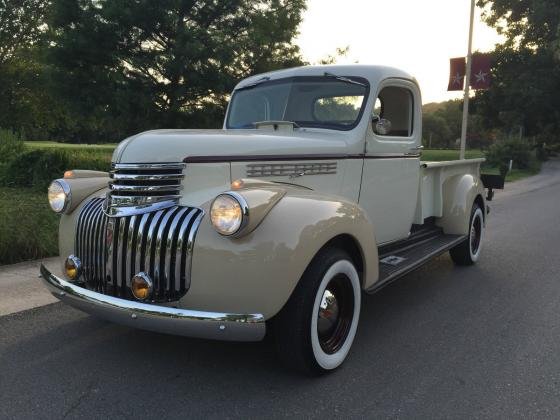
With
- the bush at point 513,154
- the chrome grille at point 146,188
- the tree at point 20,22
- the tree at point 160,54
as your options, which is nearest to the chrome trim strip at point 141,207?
the chrome grille at point 146,188

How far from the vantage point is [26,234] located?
18.9 ft

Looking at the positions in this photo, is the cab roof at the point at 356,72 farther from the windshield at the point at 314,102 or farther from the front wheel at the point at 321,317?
the front wheel at the point at 321,317

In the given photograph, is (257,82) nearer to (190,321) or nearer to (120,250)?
(120,250)

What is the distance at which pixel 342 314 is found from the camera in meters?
3.28

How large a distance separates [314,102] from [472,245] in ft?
10.0

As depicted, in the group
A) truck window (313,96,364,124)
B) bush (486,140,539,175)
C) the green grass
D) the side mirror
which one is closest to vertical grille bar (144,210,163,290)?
truck window (313,96,364,124)

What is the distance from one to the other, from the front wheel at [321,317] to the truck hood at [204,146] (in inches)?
30.6

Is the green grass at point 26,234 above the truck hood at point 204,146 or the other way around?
the other way around

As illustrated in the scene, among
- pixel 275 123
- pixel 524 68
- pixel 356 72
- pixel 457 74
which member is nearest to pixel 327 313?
pixel 275 123

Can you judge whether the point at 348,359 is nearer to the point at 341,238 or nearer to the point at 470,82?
the point at 341,238

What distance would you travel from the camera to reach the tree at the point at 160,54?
14.8 meters

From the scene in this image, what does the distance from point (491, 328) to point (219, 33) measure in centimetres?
1339

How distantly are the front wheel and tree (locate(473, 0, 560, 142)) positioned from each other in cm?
3267

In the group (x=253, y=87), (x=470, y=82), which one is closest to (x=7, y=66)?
(x=470, y=82)
